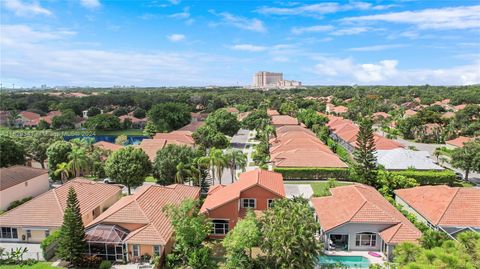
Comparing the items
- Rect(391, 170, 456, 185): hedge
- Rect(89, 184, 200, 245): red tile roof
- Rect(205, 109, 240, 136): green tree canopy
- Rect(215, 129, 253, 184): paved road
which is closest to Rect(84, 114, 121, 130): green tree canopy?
Rect(215, 129, 253, 184): paved road

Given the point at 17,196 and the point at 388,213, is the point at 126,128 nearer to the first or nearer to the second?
the point at 17,196

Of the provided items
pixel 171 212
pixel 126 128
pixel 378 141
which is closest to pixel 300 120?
pixel 378 141

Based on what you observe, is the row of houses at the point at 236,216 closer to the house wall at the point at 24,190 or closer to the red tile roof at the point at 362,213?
the red tile roof at the point at 362,213

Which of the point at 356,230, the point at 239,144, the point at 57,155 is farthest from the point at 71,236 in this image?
the point at 239,144

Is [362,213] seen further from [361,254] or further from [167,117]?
[167,117]

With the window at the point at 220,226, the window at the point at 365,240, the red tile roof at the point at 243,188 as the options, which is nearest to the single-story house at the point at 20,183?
the red tile roof at the point at 243,188

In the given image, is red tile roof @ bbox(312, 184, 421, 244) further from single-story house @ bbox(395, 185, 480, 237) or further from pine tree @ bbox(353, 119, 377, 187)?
pine tree @ bbox(353, 119, 377, 187)

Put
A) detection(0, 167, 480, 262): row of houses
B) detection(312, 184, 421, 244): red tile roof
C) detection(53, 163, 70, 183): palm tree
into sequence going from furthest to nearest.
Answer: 1. detection(53, 163, 70, 183): palm tree
2. detection(312, 184, 421, 244): red tile roof
3. detection(0, 167, 480, 262): row of houses
